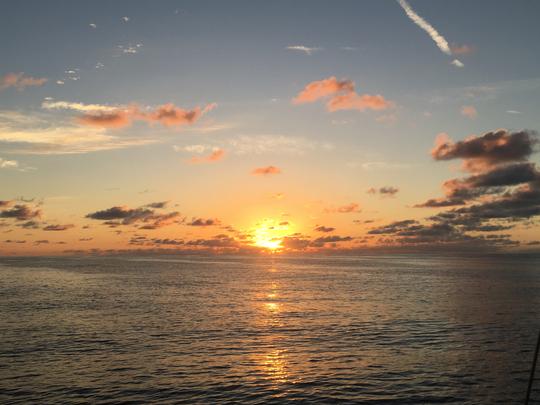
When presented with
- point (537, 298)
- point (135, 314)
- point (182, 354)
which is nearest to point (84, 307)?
point (135, 314)

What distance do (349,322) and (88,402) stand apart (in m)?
36.5

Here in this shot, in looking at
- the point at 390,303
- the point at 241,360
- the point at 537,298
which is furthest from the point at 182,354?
the point at 537,298

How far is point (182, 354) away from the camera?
1617 inches

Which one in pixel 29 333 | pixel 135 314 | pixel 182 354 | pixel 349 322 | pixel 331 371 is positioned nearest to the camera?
pixel 331 371

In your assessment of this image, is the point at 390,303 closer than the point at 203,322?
No

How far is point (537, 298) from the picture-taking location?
86.2 m

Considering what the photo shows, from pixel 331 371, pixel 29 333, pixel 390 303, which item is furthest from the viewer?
pixel 390 303

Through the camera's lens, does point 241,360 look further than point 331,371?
Yes

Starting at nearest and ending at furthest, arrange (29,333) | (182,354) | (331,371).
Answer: (331,371), (182,354), (29,333)

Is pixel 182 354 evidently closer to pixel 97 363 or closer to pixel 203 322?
pixel 97 363

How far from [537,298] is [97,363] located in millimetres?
79624

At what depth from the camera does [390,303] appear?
255 ft

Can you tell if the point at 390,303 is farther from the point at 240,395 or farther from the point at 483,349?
the point at 240,395

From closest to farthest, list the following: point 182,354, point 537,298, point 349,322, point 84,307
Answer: point 182,354 < point 349,322 < point 84,307 < point 537,298
